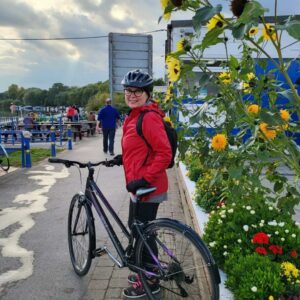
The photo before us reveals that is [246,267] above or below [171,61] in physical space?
below

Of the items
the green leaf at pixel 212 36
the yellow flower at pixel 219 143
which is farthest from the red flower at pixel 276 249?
the green leaf at pixel 212 36

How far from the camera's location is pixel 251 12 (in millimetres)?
1605

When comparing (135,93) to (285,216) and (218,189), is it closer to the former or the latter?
(285,216)

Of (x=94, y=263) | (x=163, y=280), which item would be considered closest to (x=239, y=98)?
(x=163, y=280)

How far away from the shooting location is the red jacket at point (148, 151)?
3.17 metres

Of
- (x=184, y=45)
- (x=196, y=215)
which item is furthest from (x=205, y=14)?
(x=196, y=215)

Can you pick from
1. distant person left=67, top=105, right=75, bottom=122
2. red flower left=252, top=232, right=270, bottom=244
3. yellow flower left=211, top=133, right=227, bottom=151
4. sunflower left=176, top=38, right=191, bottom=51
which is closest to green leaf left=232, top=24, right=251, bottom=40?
sunflower left=176, top=38, right=191, bottom=51

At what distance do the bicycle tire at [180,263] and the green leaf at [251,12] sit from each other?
1704mm

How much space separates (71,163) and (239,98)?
187 cm

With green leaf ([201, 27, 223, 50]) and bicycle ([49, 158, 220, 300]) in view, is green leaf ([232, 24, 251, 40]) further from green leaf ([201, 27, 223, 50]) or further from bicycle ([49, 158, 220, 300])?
bicycle ([49, 158, 220, 300])

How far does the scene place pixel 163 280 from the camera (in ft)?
10.6

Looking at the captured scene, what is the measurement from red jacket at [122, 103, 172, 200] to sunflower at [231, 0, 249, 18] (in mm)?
1518

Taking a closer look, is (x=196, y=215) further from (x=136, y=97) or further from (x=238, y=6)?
(x=238, y=6)

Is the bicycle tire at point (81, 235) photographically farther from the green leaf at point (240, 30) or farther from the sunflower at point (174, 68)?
the green leaf at point (240, 30)
